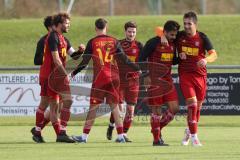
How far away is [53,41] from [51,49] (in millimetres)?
144

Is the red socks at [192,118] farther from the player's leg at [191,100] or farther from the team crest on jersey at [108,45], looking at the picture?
the team crest on jersey at [108,45]

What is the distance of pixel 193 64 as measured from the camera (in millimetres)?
15320

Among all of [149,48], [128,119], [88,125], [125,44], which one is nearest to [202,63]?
[149,48]

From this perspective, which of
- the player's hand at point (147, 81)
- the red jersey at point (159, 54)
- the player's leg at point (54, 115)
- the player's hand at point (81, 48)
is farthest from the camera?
the player's hand at point (147, 81)

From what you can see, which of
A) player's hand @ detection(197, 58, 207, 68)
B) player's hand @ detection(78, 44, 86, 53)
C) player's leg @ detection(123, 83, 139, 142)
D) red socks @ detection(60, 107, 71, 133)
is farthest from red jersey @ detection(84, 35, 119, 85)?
player's hand @ detection(197, 58, 207, 68)

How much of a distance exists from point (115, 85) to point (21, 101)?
6.49 m

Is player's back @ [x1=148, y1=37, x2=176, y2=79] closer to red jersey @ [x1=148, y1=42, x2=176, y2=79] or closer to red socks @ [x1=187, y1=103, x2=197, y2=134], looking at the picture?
red jersey @ [x1=148, y1=42, x2=176, y2=79]

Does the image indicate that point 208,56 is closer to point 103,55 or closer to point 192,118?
point 192,118

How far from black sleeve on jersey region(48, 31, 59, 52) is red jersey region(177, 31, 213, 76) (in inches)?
83.7

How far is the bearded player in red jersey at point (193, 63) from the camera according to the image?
15172mm

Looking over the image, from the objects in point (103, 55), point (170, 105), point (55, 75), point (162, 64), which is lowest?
point (170, 105)

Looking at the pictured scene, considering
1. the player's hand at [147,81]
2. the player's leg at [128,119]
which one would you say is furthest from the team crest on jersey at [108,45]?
the player's hand at [147,81]

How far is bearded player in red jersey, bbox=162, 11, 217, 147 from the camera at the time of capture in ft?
49.8

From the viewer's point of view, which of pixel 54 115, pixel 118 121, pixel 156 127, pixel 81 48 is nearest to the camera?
pixel 156 127
